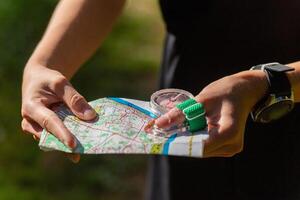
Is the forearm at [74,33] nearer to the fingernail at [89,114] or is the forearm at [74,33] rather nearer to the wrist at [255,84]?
the fingernail at [89,114]

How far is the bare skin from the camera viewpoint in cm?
116

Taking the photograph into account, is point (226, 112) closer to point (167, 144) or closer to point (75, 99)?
point (167, 144)

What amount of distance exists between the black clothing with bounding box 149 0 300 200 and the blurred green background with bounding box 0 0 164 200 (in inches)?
42.0

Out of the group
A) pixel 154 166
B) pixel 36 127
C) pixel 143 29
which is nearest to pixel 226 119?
pixel 36 127

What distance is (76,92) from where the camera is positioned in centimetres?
129

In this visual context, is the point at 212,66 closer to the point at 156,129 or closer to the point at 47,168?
the point at 156,129

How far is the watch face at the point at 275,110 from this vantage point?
1.28 m

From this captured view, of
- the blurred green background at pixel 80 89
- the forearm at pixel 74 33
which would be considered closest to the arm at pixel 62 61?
the forearm at pixel 74 33

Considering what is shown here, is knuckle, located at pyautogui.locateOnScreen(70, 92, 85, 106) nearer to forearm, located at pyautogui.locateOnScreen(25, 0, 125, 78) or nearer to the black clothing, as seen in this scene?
forearm, located at pyautogui.locateOnScreen(25, 0, 125, 78)

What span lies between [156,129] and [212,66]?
18.5 inches

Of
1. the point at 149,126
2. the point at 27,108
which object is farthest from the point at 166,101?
the point at 27,108

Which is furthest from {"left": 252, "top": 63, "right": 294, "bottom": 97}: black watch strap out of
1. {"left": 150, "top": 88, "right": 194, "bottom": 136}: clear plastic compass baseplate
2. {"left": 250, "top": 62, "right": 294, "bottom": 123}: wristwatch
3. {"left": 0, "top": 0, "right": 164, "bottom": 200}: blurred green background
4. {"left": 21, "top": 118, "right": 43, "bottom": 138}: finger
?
{"left": 0, "top": 0, "right": 164, "bottom": 200}: blurred green background

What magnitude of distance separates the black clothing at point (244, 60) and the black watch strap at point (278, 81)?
209 mm

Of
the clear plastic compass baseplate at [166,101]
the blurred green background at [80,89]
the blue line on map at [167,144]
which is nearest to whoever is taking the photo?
the blue line on map at [167,144]
